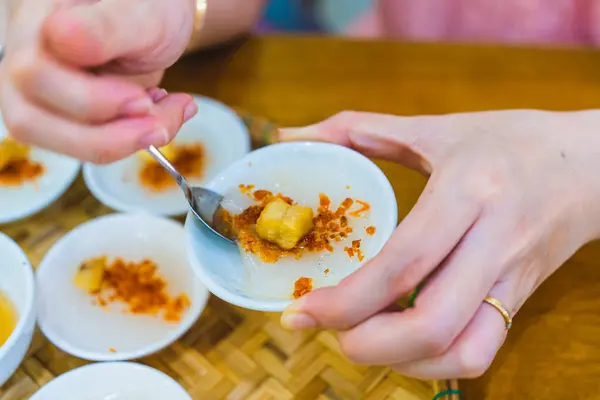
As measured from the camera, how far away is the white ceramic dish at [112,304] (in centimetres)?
88

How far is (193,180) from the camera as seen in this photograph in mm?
1191

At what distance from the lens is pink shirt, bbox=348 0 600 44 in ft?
4.04

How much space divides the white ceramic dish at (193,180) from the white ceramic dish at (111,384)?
32 cm

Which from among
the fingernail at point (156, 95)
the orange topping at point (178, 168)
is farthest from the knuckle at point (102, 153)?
the orange topping at point (178, 168)

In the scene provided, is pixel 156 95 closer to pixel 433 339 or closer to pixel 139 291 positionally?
pixel 139 291

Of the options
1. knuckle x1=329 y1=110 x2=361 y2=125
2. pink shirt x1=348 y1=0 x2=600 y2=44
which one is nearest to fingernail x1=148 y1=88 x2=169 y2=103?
knuckle x1=329 y1=110 x2=361 y2=125

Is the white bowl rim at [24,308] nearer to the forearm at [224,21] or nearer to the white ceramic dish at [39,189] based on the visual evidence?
the white ceramic dish at [39,189]

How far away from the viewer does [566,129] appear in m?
0.81

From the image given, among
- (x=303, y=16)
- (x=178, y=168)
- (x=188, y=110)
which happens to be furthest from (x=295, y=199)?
(x=303, y=16)

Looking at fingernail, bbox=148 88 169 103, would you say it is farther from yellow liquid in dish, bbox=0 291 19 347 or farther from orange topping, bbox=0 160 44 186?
orange topping, bbox=0 160 44 186

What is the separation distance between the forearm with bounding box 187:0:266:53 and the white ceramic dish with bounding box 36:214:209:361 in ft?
1.28

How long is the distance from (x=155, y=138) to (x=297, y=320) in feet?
0.88

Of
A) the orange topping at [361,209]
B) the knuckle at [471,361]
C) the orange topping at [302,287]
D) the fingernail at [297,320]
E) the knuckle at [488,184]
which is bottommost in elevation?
the orange topping at [302,287]

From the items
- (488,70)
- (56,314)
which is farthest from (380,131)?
(56,314)
